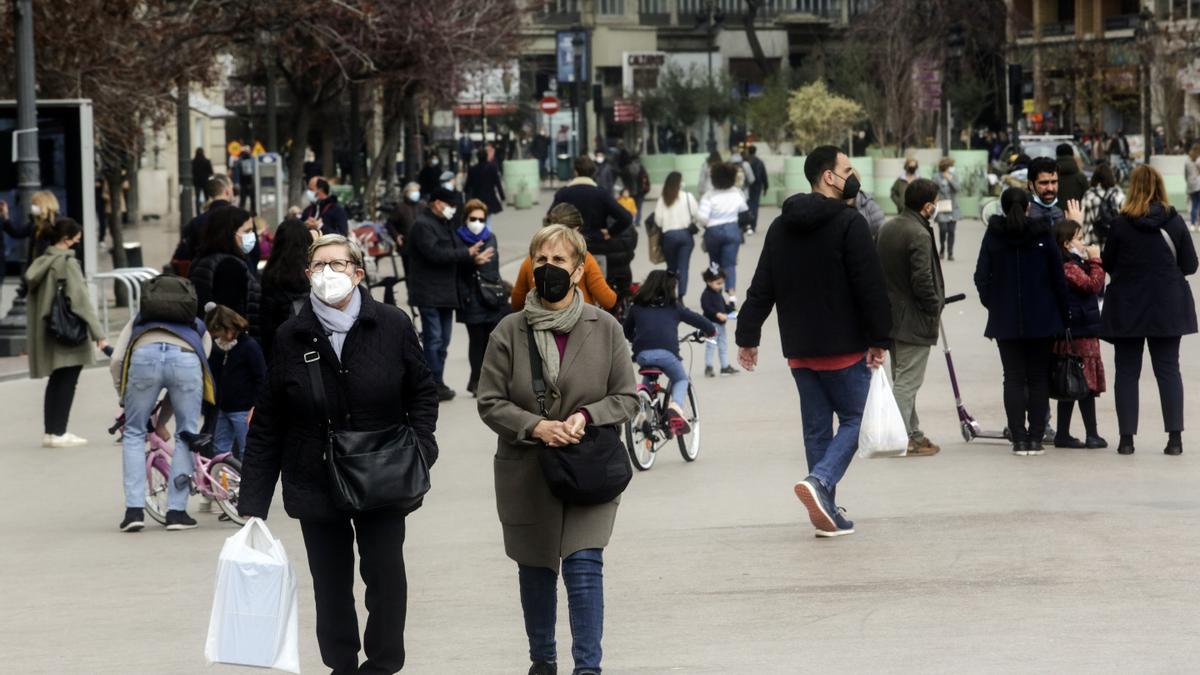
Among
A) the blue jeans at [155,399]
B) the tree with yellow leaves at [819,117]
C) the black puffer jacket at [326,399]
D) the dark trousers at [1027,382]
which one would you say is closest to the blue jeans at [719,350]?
the dark trousers at [1027,382]

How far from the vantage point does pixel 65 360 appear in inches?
513

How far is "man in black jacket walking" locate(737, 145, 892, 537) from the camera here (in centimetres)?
888

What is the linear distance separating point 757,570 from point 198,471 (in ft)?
10.6

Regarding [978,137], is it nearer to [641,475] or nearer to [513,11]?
[513,11]

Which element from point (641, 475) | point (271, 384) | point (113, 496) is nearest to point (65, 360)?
point (113, 496)

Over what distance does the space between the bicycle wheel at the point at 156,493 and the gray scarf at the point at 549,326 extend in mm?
4538

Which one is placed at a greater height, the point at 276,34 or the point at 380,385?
the point at 276,34

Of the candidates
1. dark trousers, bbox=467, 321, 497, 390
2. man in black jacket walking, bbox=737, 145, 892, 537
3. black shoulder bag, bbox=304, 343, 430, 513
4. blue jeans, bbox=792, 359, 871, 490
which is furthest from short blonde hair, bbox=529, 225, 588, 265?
dark trousers, bbox=467, 321, 497, 390

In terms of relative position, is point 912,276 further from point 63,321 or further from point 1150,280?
point 63,321

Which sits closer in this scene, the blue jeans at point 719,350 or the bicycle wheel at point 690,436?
the bicycle wheel at point 690,436

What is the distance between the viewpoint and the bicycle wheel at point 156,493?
1053 centimetres

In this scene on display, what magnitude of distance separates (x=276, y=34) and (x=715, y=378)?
15.0 meters

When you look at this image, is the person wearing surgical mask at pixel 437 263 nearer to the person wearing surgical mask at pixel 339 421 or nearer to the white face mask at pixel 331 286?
the person wearing surgical mask at pixel 339 421

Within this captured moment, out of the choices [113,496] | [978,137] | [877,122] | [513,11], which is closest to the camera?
[113,496]
